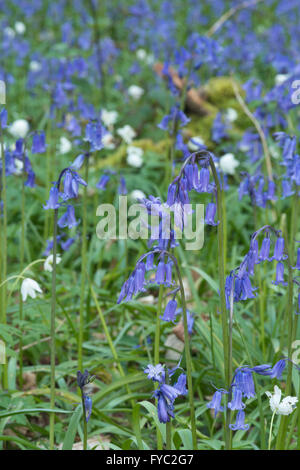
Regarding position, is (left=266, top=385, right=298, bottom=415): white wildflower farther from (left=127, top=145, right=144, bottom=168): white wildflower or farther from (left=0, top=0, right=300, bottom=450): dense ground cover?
(left=127, top=145, right=144, bottom=168): white wildflower

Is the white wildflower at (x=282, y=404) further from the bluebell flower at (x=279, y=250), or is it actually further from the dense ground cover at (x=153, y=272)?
the bluebell flower at (x=279, y=250)

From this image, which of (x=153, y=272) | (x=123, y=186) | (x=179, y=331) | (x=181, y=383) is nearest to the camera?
(x=181, y=383)

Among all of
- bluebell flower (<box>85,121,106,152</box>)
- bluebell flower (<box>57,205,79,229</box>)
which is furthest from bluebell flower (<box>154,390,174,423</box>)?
bluebell flower (<box>85,121,106,152</box>)

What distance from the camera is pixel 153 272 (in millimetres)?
4371


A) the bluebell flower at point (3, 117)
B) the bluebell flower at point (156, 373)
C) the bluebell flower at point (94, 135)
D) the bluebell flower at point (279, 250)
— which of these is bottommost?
the bluebell flower at point (156, 373)

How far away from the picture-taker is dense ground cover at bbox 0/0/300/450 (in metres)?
2.23

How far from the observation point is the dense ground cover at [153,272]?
223 cm

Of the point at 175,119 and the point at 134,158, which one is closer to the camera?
the point at 175,119

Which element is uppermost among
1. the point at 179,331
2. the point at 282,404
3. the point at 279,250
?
the point at 279,250

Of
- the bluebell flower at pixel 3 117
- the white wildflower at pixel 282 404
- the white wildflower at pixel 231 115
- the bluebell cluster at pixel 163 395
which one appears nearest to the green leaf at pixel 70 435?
the bluebell cluster at pixel 163 395

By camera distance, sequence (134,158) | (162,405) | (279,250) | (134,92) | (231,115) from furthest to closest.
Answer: (134,92), (231,115), (134,158), (279,250), (162,405)

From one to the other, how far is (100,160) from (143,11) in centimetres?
562

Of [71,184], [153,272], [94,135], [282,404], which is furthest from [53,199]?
→ [153,272]

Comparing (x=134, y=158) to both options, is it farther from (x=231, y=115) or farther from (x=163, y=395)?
(x=163, y=395)
